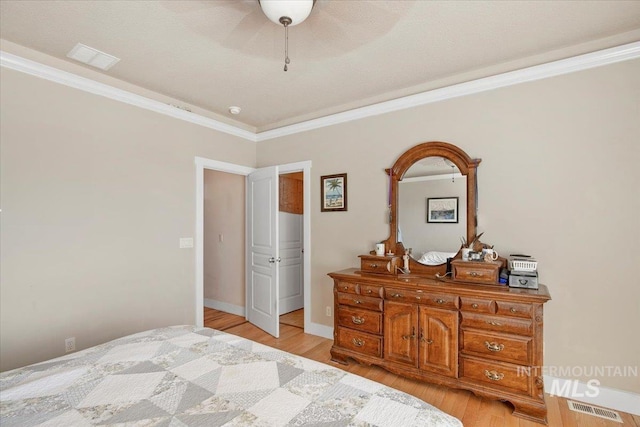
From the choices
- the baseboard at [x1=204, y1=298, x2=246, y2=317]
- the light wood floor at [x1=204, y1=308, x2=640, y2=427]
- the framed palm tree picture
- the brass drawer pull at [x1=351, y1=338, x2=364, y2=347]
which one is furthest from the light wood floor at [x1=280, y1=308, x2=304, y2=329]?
the framed palm tree picture

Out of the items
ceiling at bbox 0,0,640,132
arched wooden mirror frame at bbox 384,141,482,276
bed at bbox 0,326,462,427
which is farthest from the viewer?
arched wooden mirror frame at bbox 384,141,482,276

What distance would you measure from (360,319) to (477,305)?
1012mm

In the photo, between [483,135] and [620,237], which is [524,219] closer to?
[620,237]

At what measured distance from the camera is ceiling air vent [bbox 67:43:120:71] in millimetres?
2312

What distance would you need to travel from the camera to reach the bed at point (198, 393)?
1.08 m

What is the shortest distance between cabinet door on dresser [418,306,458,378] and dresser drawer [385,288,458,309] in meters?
0.05

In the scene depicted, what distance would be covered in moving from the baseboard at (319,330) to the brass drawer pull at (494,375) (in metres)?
1.74

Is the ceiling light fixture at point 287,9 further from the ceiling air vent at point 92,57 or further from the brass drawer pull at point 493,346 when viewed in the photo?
the brass drawer pull at point 493,346

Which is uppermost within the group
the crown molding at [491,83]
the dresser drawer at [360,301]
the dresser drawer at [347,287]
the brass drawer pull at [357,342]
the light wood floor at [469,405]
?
the crown molding at [491,83]

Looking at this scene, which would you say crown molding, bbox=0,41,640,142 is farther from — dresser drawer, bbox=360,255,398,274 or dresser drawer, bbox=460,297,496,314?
dresser drawer, bbox=460,297,496,314

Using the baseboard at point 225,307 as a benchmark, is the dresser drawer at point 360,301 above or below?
above

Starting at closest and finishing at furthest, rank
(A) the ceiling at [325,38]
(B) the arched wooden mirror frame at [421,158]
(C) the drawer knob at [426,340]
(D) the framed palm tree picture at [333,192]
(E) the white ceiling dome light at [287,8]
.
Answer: (E) the white ceiling dome light at [287,8] → (A) the ceiling at [325,38] → (C) the drawer knob at [426,340] → (B) the arched wooden mirror frame at [421,158] → (D) the framed palm tree picture at [333,192]

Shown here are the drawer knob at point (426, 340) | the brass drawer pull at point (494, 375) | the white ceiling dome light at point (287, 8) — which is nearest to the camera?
the white ceiling dome light at point (287, 8)

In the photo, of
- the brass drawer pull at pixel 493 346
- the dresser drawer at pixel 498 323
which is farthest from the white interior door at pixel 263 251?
the brass drawer pull at pixel 493 346
